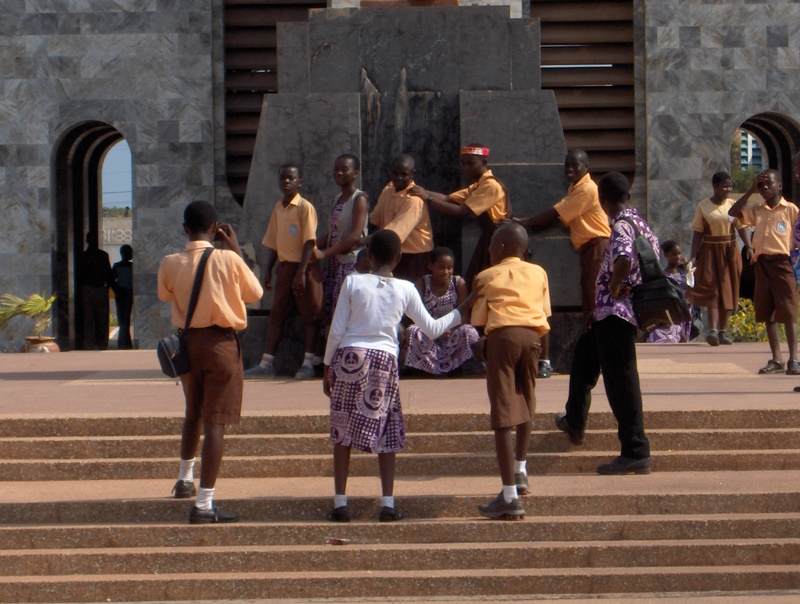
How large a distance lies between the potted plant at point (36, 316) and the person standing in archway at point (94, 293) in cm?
152

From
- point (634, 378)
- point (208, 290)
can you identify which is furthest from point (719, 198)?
point (208, 290)

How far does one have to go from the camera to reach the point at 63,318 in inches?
698

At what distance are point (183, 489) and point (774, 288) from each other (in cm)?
557

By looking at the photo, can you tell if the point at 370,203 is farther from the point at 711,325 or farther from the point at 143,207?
the point at 143,207

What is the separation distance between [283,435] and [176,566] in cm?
158

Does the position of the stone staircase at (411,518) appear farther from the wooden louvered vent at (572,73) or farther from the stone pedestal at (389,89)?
the wooden louvered vent at (572,73)

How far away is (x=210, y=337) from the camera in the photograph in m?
6.81

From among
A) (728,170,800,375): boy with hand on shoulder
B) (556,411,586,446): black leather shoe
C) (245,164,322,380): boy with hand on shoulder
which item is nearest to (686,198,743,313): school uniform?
(728,170,800,375): boy with hand on shoulder

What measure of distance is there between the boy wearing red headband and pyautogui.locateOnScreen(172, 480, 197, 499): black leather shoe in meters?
4.07

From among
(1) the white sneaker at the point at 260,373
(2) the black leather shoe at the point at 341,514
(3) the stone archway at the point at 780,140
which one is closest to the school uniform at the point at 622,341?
(2) the black leather shoe at the point at 341,514

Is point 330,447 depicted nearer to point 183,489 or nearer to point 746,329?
point 183,489

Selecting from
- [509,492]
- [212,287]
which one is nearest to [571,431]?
[509,492]

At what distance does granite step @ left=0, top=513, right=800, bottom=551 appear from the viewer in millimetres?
6707

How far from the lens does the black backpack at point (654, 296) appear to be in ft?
23.8
